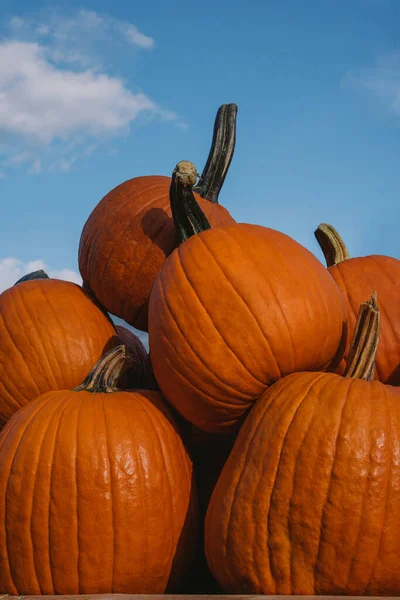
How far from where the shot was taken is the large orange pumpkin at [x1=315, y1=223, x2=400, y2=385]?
2506mm

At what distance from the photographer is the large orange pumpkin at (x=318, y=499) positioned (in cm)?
176

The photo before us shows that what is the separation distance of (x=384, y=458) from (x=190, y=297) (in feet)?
2.56

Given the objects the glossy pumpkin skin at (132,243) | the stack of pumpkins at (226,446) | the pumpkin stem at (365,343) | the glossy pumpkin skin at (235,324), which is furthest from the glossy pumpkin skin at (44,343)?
the pumpkin stem at (365,343)

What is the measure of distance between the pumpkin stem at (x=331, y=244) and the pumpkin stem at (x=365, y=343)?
87cm

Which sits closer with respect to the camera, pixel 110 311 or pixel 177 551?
pixel 177 551

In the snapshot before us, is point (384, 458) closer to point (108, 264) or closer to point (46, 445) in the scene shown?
point (46, 445)

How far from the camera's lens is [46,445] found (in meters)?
2.15

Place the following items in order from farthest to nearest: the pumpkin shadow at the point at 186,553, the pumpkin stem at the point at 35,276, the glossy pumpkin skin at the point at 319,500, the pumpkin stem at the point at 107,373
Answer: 1. the pumpkin stem at the point at 35,276
2. the pumpkin stem at the point at 107,373
3. the pumpkin shadow at the point at 186,553
4. the glossy pumpkin skin at the point at 319,500

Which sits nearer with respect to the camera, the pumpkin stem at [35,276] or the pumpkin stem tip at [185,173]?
the pumpkin stem tip at [185,173]

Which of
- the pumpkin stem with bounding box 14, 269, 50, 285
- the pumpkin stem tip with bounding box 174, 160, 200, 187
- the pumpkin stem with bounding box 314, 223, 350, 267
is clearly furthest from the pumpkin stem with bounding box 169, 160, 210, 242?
the pumpkin stem with bounding box 14, 269, 50, 285

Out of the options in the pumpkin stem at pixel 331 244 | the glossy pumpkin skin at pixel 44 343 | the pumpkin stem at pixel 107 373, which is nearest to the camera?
the pumpkin stem at pixel 107 373

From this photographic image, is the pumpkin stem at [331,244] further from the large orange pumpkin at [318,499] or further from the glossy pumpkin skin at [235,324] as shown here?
the large orange pumpkin at [318,499]

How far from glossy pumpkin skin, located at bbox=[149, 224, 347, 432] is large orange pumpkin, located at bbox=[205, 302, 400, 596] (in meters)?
→ 0.18

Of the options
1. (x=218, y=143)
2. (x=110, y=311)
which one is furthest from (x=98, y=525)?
(x=218, y=143)
